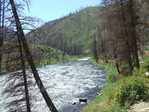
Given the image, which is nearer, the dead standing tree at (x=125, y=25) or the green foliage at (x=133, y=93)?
the green foliage at (x=133, y=93)

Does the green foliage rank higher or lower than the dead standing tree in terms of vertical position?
lower

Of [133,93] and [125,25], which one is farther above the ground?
[125,25]

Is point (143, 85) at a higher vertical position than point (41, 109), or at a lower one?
higher

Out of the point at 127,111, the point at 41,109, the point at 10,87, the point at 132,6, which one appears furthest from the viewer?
the point at 132,6

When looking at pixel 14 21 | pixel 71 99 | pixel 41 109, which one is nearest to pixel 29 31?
pixel 14 21

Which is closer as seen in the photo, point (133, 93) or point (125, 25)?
point (133, 93)

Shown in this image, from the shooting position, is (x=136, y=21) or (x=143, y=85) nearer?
(x=143, y=85)

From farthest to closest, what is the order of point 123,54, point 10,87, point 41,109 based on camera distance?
point 123,54 → point 41,109 → point 10,87

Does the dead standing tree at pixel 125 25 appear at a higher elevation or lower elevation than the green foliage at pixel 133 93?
higher

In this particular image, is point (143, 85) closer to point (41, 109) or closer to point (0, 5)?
point (0, 5)

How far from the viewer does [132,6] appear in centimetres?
1451

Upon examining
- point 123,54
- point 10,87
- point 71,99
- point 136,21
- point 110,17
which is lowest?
point 71,99

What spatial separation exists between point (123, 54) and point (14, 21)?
39.5 feet

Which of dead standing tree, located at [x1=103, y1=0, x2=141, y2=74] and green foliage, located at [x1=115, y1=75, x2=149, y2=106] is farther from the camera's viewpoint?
dead standing tree, located at [x1=103, y1=0, x2=141, y2=74]
